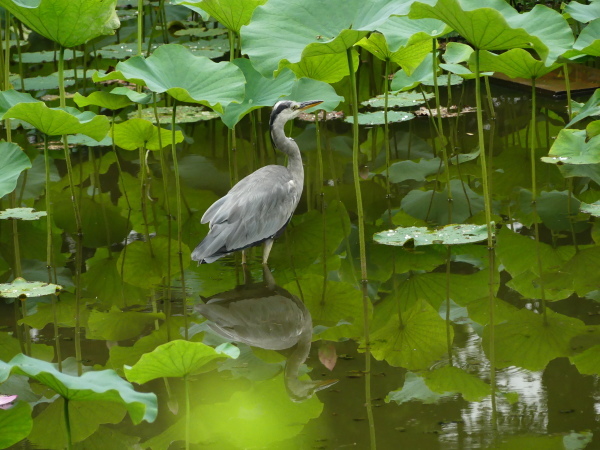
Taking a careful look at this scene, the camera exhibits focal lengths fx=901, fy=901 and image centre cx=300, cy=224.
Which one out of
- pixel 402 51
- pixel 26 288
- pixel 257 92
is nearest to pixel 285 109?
pixel 257 92

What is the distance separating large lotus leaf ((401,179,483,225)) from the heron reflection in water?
1095 millimetres

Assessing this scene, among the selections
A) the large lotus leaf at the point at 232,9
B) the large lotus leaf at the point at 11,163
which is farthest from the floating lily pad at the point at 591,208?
the large lotus leaf at the point at 11,163

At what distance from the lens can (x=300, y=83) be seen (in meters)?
5.13

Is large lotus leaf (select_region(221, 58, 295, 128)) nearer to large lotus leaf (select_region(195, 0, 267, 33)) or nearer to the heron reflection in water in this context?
large lotus leaf (select_region(195, 0, 267, 33))

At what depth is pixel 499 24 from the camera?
11.7ft

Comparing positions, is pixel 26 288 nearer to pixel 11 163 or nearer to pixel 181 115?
pixel 11 163

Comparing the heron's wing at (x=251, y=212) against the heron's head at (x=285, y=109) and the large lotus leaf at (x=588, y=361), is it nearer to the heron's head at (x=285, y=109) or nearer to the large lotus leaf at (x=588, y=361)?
the heron's head at (x=285, y=109)

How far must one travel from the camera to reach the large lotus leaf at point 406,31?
13.6ft

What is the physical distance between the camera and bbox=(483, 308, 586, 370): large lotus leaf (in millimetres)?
3221

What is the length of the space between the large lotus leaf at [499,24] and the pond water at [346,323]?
1.00m

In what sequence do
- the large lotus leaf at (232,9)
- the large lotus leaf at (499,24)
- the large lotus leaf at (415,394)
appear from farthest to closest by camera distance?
the large lotus leaf at (232,9)
the large lotus leaf at (499,24)
the large lotus leaf at (415,394)

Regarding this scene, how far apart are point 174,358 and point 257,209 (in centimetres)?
206

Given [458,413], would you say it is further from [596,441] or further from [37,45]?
[37,45]

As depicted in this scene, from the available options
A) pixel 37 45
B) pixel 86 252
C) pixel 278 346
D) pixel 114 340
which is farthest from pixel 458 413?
pixel 37 45
